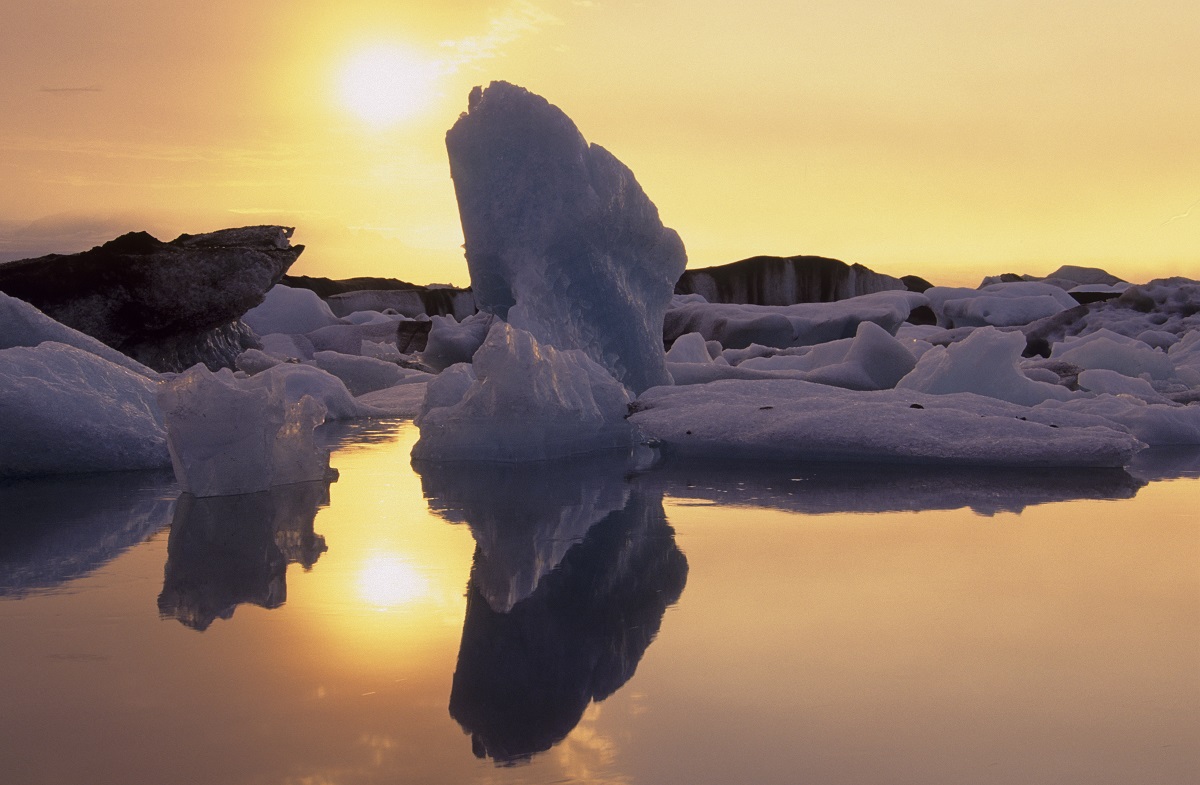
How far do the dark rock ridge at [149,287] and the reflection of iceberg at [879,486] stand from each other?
26.6 feet

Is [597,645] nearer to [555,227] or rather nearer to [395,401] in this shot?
[555,227]

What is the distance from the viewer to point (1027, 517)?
11.7ft

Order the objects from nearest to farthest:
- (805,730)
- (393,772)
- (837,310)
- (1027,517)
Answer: (393,772) → (805,730) → (1027,517) → (837,310)

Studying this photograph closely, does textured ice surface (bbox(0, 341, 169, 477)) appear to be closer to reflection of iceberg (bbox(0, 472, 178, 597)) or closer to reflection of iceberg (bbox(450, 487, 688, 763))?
reflection of iceberg (bbox(0, 472, 178, 597))

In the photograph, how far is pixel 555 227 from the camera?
24.7 ft

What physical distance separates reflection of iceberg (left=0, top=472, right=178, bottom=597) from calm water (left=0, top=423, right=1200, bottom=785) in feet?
0.06

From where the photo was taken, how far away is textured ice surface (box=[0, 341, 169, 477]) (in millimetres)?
4562

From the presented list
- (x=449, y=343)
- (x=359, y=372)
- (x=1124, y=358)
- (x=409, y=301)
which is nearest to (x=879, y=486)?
(x=359, y=372)

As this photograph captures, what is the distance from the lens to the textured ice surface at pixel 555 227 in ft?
24.5

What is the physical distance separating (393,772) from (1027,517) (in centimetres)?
266

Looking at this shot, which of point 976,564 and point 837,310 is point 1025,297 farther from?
point 976,564

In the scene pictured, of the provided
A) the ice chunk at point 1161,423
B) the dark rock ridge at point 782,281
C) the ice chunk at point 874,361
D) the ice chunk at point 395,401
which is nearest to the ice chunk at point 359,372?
the ice chunk at point 395,401

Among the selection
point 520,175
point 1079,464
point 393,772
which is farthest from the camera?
point 520,175


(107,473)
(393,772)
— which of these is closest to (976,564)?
(393,772)
